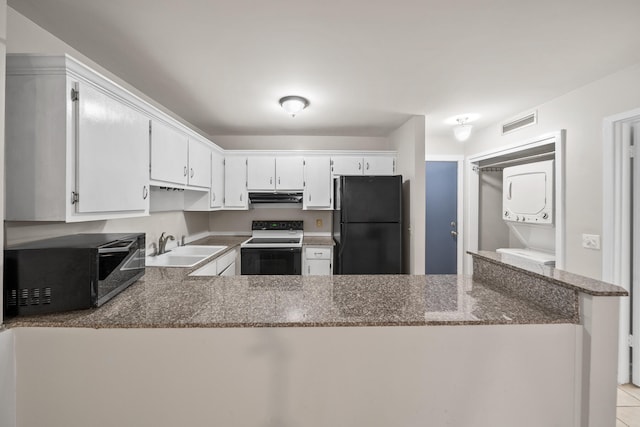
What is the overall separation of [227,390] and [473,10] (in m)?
2.11

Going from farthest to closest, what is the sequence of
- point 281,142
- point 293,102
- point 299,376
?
point 281,142, point 293,102, point 299,376

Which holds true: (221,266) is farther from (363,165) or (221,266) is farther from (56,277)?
(363,165)

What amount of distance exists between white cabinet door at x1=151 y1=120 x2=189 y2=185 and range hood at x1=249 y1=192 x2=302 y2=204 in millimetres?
1287

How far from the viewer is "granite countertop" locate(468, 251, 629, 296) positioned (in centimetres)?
100

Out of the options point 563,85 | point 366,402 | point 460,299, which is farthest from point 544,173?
point 366,402

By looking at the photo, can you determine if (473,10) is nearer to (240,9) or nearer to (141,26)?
(240,9)

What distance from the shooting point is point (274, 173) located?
12.5 feet

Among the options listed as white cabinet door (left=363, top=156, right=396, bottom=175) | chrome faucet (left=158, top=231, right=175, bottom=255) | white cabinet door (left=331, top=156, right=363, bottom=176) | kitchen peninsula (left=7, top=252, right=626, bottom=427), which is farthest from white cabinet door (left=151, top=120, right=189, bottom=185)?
white cabinet door (left=363, top=156, right=396, bottom=175)

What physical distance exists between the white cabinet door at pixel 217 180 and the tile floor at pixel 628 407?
3956mm

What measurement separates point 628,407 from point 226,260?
347 centimetres

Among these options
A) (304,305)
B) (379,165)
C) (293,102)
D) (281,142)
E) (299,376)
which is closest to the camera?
(299,376)

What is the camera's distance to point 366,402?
1.07 metres

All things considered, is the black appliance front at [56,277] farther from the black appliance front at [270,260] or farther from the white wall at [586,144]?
the white wall at [586,144]

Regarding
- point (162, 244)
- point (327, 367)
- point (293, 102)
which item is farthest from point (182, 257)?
point (327, 367)
